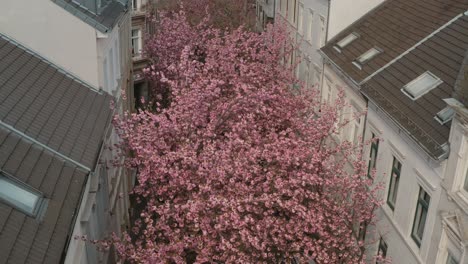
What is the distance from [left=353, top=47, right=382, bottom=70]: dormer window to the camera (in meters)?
19.8

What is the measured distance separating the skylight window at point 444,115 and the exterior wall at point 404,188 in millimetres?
945

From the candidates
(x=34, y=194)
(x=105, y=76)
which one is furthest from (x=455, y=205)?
(x=105, y=76)

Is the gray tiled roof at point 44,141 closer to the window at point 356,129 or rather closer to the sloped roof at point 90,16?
the sloped roof at point 90,16

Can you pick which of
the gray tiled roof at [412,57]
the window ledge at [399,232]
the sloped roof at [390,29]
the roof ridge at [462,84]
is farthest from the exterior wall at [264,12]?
the roof ridge at [462,84]

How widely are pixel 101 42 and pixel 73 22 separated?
122 centimetres

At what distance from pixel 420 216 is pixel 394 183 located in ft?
6.49

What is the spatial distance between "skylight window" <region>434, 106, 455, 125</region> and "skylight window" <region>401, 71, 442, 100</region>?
1641 millimetres

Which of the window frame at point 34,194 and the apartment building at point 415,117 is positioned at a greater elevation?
the apartment building at point 415,117

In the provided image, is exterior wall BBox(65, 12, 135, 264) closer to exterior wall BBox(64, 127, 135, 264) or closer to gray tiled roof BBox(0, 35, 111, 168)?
exterior wall BBox(64, 127, 135, 264)

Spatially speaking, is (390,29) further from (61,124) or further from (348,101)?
(61,124)

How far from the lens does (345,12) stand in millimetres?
24344

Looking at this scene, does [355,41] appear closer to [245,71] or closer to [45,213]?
[245,71]

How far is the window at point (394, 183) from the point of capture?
15.5m

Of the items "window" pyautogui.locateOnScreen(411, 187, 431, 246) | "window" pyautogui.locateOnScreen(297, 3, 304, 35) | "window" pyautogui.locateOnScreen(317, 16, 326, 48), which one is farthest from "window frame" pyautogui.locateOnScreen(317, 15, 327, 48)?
"window" pyautogui.locateOnScreen(411, 187, 431, 246)
